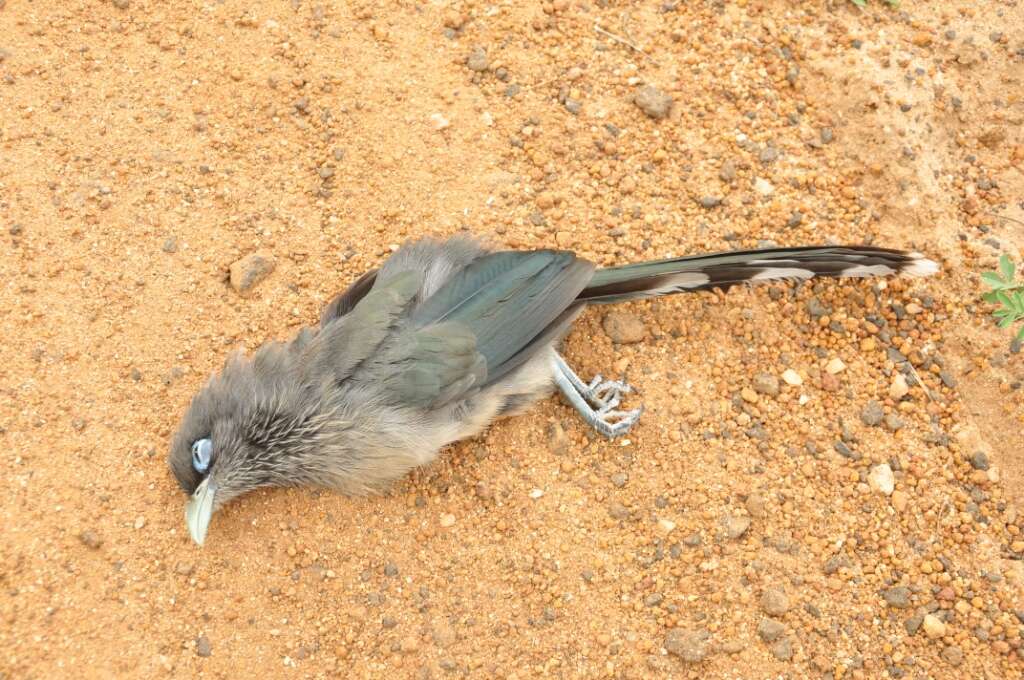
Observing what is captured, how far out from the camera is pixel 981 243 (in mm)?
5137

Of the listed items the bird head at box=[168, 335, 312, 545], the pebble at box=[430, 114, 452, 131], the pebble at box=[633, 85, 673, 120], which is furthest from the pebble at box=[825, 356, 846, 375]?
the bird head at box=[168, 335, 312, 545]

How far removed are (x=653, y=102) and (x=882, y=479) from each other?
2471mm

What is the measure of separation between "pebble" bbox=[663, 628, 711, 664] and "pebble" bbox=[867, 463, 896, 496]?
112cm

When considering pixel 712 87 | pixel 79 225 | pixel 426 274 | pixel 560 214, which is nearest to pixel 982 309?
pixel 712 87

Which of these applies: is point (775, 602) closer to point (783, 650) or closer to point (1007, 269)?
point (783, 650)

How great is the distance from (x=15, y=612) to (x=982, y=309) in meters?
5.06

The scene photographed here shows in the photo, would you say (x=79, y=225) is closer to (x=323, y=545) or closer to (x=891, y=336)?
(x=323, y=545)

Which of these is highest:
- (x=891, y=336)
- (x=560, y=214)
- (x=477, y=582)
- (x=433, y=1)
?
(x=433, y=1)

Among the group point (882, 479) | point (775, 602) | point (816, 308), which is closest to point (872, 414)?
point (882, 479)

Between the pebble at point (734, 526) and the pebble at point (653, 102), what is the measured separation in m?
2.42

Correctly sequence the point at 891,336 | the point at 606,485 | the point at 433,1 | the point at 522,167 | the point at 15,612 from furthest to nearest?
1. the point at 433,1
2. the point at 522,167
3. the point at 891,336
4. the point at 606,485
5. the point at 15,612

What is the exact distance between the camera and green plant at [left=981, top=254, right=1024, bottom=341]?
14.6ft

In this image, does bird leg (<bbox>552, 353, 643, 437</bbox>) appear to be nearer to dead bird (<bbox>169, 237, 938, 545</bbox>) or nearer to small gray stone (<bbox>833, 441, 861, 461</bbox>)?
dead bird (<bbox>169, 237, 938, 545</bbox>)

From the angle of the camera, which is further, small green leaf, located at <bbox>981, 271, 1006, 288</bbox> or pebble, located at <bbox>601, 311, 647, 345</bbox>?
pebble, located at <bbox>601, 311, 647, 345</bbox>
